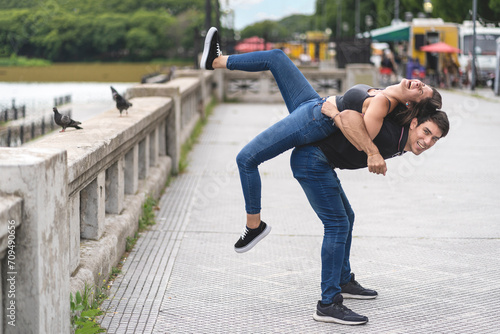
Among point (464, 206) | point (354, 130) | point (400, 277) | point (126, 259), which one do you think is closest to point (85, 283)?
point (126, 259)

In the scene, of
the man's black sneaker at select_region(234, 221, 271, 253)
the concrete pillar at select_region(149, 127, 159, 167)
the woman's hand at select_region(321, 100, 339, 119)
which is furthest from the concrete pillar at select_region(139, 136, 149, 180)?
the woman's hand at select_region(321, 100, 339, 119)

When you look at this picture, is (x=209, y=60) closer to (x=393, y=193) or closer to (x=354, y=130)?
(x=354, y=130)

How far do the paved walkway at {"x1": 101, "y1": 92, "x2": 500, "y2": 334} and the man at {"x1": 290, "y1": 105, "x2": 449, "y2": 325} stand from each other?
183 millimetres

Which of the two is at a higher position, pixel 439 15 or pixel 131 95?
pixel 439 15

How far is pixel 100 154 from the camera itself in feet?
16.5

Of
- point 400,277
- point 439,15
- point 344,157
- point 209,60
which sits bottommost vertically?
point 400,277

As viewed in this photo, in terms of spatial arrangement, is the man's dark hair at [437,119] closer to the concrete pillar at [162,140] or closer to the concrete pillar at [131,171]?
the concrete pillar at [131,171]

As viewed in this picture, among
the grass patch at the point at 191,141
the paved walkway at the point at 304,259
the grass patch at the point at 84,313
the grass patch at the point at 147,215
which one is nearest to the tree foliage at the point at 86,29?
the grass patch at the point at 191,141

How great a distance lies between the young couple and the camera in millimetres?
4223

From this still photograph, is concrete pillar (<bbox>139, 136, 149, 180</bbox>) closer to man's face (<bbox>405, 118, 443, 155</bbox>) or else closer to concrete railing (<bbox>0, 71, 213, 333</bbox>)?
concrete railing (<bbox>0, 71, 213, 333</bbox>)

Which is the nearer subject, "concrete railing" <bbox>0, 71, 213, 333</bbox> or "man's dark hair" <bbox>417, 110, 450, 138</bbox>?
"concrete railing" <bbox>0, 71, 213, 333</bbox>

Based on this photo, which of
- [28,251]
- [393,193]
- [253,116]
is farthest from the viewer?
[253,116]

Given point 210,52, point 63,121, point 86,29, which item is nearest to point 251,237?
point 210,52

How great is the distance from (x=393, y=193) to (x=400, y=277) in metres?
3.61
